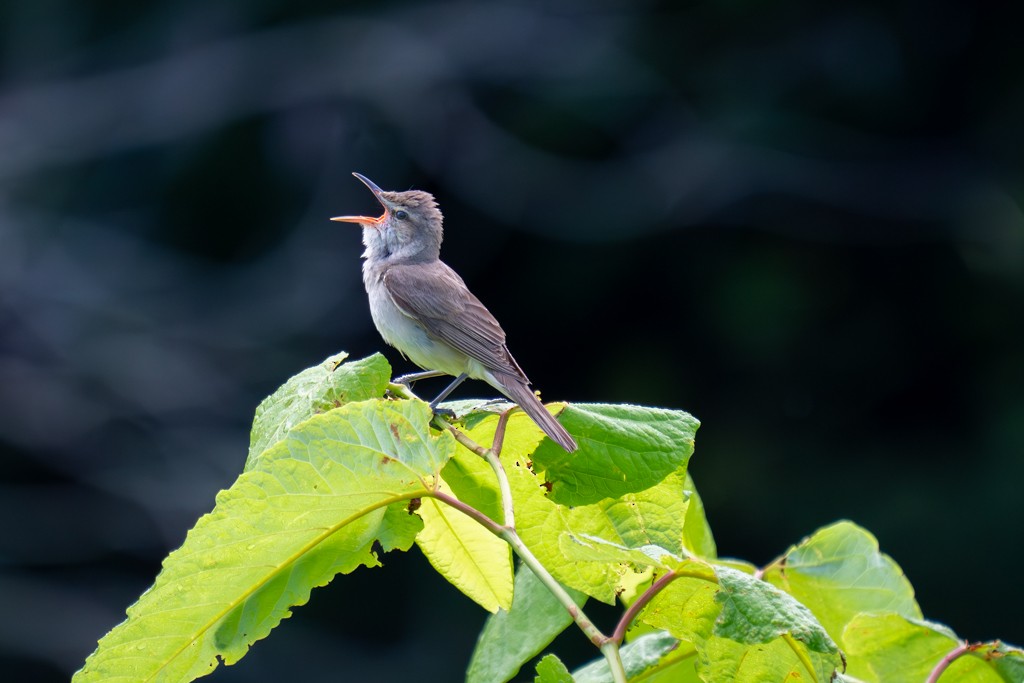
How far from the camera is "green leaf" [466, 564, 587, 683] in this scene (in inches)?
67.6

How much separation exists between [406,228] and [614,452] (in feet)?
8.22

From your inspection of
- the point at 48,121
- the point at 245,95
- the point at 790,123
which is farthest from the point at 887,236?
the point at 48,121

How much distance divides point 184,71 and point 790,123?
18.3 feet

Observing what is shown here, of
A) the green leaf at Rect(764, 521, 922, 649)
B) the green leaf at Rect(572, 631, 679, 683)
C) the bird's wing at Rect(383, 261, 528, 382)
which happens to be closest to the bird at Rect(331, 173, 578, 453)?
the bird's wing at Rect(383, 261, 528, 382)

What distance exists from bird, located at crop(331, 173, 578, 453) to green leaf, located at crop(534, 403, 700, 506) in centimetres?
122

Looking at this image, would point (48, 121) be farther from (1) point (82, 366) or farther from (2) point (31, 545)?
(2) point (31, 545)

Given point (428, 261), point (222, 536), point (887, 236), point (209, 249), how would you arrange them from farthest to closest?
point (209, 249), point (887, 236), point (428, 261), point (222, 536)

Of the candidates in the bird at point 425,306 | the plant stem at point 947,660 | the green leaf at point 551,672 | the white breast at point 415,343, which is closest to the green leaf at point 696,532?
the plant stem at point 947,660

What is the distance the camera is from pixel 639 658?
172 centimetres

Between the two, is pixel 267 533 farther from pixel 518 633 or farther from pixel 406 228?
pixel 406 228

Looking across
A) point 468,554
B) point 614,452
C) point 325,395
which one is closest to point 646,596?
point 614,452

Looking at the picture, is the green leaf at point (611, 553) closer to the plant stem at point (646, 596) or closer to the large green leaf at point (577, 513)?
the plant stem at point (646, 596)

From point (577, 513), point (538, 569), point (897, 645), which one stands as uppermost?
point (538, 569)

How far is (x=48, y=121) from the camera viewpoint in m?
A: 11.3
